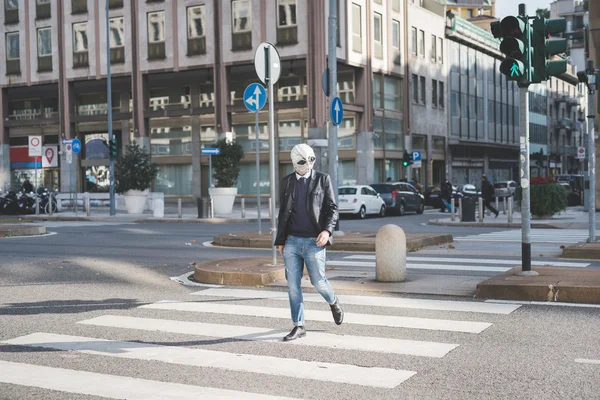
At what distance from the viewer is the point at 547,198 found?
27016mm

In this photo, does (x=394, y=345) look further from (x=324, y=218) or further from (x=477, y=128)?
(x=477, y=128)

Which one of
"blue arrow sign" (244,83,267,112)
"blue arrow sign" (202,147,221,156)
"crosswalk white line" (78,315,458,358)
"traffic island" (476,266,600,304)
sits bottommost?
"crosswalk white line" (78,315,458,358)

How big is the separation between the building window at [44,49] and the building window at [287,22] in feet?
53.7

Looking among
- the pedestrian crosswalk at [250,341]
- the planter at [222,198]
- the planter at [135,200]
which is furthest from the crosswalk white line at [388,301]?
the planter at [135,200]

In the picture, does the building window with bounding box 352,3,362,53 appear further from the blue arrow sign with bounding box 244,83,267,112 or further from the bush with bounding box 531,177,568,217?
the blue arrow sign with bounding box 244,83,267,112

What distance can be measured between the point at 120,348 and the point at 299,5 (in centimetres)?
3806

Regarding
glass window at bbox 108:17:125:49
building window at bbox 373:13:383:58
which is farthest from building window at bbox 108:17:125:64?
building window at bbox 373:13:383:58

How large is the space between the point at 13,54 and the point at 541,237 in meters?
42.6

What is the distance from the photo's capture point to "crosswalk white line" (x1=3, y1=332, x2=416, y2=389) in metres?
6.25

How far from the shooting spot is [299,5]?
4372 cm

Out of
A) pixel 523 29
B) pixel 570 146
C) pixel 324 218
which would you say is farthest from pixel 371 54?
pixel 570 146

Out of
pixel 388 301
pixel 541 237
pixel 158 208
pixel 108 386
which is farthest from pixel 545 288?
pixel 158 208

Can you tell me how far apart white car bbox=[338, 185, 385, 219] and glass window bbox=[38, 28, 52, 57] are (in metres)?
26.8

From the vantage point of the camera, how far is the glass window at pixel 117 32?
163 ft
